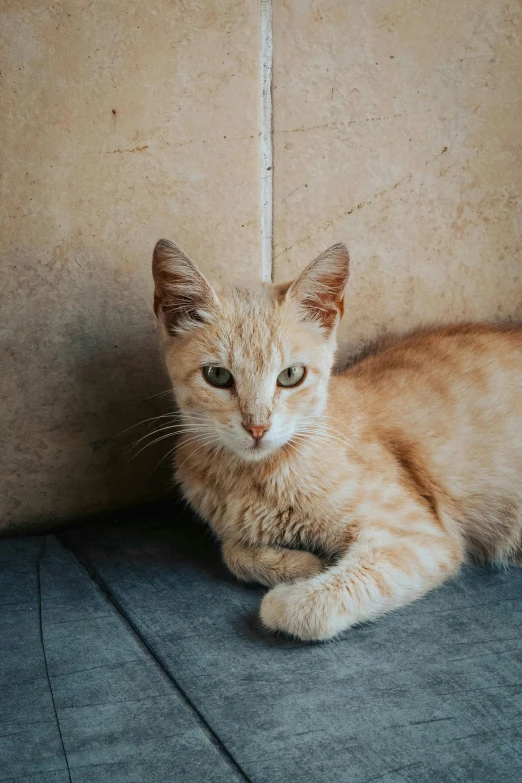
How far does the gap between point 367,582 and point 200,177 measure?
117 cm

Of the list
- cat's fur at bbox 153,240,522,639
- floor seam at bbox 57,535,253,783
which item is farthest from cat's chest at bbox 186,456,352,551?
floor seam at bbox 57,535,253,783

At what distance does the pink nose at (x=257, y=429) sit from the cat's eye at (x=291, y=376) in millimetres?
144

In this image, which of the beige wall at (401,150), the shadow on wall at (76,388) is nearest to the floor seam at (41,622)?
the shadow on wall at (76,388)

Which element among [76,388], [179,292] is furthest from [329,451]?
[76,388]

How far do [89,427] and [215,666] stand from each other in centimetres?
91

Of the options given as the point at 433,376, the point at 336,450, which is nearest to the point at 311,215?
the point at 433,376

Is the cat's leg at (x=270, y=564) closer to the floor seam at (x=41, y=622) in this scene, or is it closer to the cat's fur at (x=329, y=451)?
the cat's fur at (x=329, y=451)

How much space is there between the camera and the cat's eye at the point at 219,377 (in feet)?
5.74

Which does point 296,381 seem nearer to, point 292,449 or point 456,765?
point 292,449

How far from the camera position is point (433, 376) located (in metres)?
2.04

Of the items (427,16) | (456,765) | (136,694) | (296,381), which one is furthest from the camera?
(427,16)

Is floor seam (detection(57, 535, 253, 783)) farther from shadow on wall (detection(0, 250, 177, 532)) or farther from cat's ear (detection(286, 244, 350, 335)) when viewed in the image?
cat's ear (detection(286, 244, 350, 335))

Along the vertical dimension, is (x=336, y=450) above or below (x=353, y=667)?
above

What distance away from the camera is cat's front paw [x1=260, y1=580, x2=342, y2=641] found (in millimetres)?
1579
